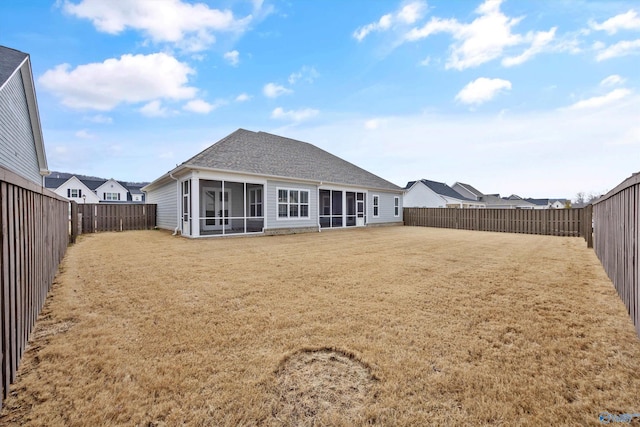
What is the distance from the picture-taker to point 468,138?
1888cm

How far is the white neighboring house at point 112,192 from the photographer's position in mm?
42875

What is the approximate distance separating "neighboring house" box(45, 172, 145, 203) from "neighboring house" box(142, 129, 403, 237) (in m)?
30.5

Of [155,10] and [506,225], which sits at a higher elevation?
[155,10]

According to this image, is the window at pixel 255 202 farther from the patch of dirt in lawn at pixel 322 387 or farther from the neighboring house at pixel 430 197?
the neighboring house at pixel 430 197

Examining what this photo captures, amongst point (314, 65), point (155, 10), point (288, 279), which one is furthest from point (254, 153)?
point (288, 279)

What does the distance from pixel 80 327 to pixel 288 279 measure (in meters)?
2.90

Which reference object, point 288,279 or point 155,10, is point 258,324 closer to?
point 288,279

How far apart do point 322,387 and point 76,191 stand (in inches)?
2025

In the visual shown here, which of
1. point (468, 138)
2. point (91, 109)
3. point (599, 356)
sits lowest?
point (599, 356)

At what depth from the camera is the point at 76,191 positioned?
3947 centimetres

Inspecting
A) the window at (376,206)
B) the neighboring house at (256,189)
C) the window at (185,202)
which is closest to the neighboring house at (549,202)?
the window at (376,206)

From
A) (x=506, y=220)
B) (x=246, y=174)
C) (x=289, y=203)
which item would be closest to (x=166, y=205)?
(x=246, y=174)

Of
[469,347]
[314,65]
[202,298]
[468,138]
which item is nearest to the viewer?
[469,347]

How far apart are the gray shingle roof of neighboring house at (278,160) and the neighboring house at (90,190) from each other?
3194 centimetres
